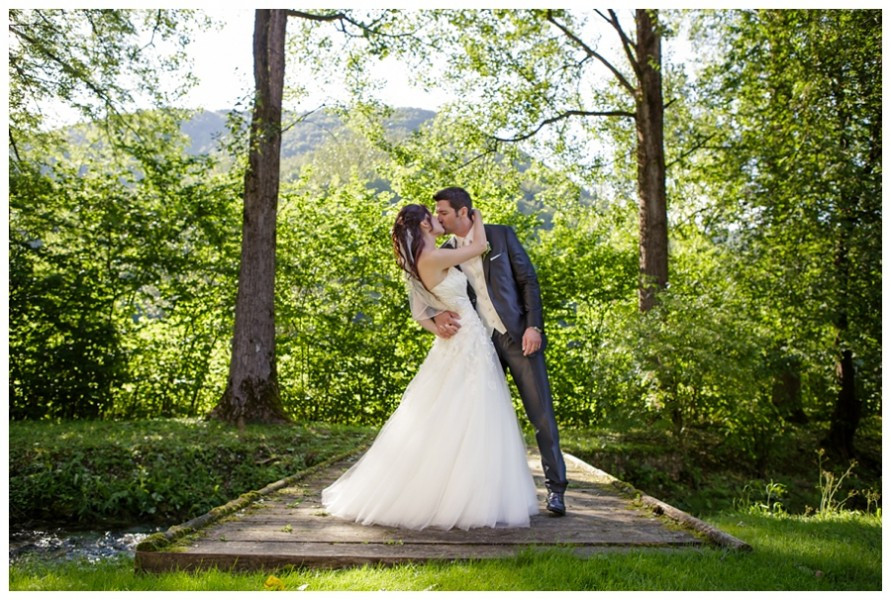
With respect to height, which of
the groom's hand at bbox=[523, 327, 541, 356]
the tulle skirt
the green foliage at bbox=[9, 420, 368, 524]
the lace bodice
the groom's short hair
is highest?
the groom's short hair

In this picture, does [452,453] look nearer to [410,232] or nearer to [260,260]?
[410,232]

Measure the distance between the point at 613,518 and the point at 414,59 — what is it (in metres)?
10.0

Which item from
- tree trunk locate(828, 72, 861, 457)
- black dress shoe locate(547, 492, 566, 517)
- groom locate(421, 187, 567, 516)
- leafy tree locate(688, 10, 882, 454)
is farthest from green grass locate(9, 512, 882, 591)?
tree trunk locate(828, 72, 861, 457)

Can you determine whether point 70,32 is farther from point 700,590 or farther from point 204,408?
point 700,590

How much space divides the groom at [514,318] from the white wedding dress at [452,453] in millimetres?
129

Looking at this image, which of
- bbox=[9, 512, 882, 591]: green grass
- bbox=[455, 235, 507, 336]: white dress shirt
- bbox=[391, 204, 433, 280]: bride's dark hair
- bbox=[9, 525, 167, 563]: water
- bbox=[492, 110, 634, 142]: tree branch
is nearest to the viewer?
bbox=[9, 512, 882, 591]: green grass

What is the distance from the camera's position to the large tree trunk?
34.8 ft

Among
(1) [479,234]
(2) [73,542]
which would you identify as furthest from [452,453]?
(2) [73,542]

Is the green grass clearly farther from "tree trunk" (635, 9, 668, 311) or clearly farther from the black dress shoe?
"tree trunk" (635, 9, 668, 311)

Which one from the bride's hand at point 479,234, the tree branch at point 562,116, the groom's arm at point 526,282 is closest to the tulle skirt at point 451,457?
the groom's arm at point 526,282

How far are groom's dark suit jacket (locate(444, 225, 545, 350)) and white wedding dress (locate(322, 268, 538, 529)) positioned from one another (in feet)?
0.60

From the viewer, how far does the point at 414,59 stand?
43.0 feet

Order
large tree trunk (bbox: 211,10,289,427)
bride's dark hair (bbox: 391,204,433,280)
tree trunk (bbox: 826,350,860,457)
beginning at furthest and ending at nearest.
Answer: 1. tree trunk (bbox: 826,350,860,457)
2. large tree trunk (bbox: 211,10,289,427)
3. bride's dark hair (bbox: 391,204,433,280)

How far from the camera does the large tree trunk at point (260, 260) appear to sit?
417 inches
